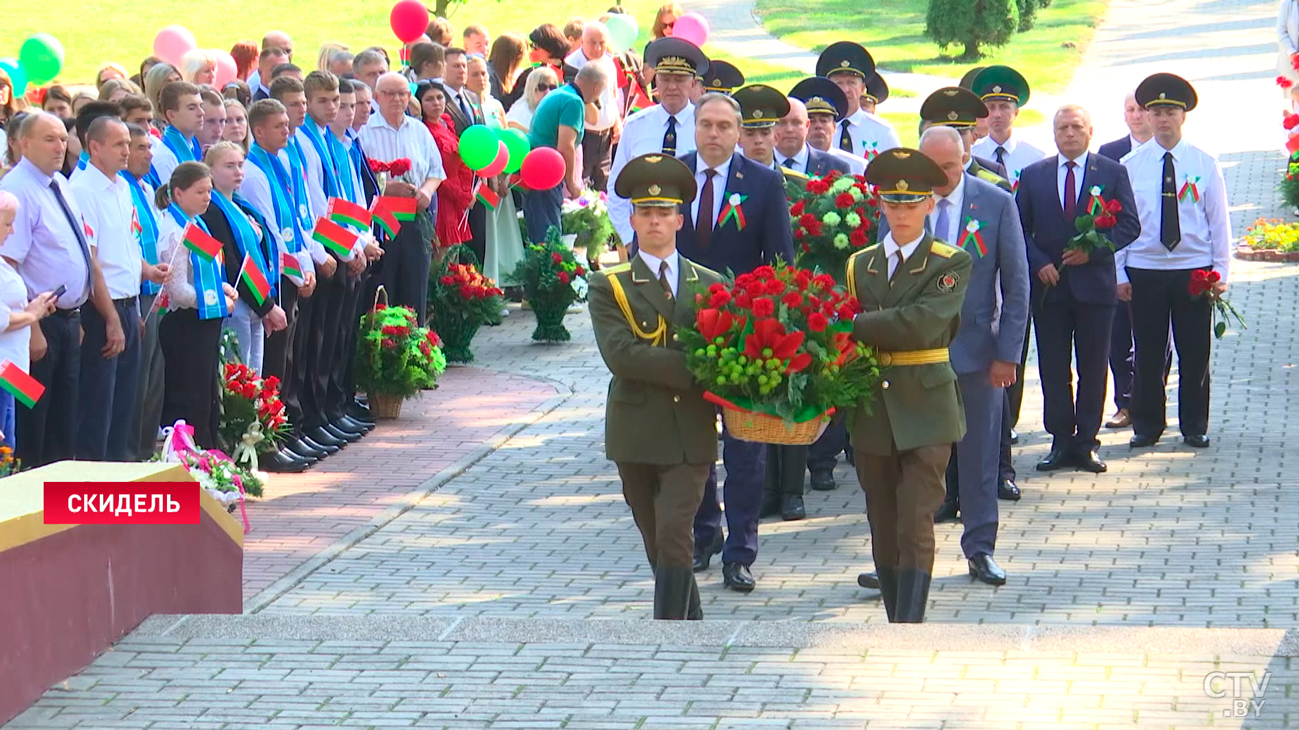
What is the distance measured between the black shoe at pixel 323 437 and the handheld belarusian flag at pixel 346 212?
1.38m

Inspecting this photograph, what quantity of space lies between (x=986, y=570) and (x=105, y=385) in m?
4.73

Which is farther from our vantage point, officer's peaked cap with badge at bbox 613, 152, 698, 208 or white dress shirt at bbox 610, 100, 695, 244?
white dress shirt at bbox 610, 100, 695, 244

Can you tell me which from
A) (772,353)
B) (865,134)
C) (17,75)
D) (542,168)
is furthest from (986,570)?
(17,75)

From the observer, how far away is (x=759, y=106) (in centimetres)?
1014

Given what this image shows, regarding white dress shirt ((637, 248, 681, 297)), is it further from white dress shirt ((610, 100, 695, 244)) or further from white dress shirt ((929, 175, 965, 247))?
white dress shirt ((610, 100, 695, 244))

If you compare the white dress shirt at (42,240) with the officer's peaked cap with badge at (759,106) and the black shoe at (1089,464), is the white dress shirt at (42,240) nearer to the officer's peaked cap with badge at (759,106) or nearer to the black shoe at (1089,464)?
the officer's peaked cap with badge at (759,106)

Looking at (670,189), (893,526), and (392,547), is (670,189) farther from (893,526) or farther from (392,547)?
(392,547)

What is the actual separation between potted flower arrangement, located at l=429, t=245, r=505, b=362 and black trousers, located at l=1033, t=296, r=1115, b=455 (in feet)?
16.0

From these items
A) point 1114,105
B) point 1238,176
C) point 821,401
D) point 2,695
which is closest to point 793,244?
point 821,401

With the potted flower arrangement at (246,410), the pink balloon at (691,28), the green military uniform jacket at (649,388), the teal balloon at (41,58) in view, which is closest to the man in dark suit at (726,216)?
the green military uniform jacket at (649,388)

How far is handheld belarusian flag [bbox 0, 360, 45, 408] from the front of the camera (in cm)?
870

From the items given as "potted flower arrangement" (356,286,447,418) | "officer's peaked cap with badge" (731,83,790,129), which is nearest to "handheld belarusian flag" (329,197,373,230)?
"potted flower arrangement" (356,286,447,418)

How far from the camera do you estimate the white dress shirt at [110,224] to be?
9609mm
